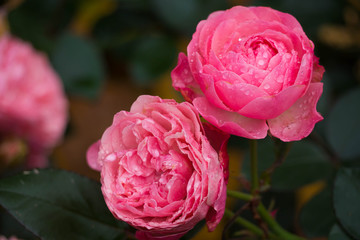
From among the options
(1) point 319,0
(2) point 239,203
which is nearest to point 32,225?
(2) point 239,203

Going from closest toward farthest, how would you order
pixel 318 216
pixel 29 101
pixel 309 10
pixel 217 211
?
1. pixel 217 211
2. pixel 318 216
3. pixel 29 101
4. pixel 309 10

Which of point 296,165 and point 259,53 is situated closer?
point 259,53

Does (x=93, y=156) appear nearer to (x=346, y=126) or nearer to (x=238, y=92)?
(x=238, y=92)

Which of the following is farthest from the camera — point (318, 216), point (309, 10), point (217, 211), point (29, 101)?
point (309, 10)

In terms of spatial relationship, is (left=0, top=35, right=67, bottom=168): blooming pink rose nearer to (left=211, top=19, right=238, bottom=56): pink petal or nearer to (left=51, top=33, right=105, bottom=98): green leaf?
(left=51, top=33, right=105, bottom=98): green leaf

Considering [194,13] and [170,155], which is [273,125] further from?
[194,13]

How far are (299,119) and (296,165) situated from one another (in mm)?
272

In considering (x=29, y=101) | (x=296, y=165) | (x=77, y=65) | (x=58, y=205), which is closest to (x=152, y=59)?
(x=77, y=65)

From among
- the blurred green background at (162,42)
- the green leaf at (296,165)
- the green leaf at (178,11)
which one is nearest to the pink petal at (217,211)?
the green leaf at (296,165)

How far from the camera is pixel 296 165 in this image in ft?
1.95

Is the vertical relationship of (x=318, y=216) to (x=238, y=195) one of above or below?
below

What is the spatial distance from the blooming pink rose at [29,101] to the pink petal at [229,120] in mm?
479

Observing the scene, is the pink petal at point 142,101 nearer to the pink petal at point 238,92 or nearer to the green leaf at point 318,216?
the pink petal at point 238,92

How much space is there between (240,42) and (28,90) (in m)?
0.51
